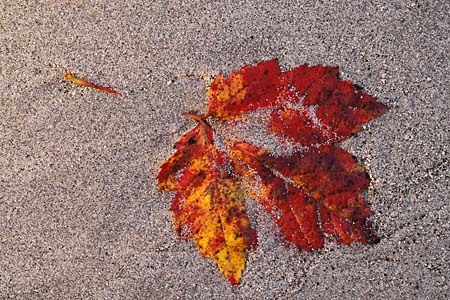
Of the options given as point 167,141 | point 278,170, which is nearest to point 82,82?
point 167,141

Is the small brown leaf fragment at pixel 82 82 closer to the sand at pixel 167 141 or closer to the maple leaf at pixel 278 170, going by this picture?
the sand at pixel 167 141

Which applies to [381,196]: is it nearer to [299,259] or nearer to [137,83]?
[299,259]

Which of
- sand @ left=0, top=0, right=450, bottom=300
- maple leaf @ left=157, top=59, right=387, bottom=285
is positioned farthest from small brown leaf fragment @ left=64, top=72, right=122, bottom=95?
maple leaf @ left=157, top=59, right=387, bottom=285

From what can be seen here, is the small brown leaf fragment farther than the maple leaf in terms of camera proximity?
Yes

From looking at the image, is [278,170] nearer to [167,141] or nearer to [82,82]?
[167,141]

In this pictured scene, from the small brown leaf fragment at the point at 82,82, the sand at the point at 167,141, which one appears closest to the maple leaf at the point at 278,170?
the sand at the point at 167,141

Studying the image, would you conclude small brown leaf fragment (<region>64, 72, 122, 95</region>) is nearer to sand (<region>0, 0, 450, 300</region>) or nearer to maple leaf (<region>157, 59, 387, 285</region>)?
sand (<region>0, 0, 450, 300</region>)
